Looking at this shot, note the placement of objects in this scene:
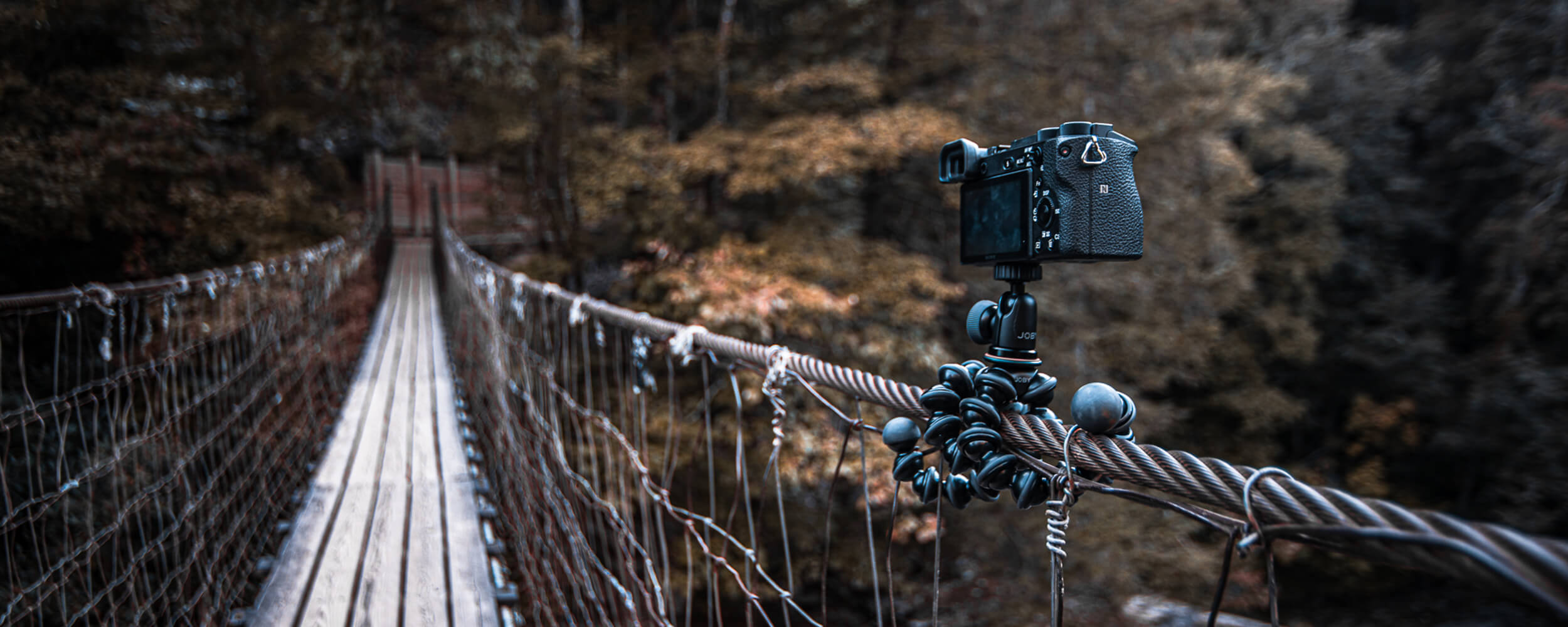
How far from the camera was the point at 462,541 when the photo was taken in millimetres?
1801

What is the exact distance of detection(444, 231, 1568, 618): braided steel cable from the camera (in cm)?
29

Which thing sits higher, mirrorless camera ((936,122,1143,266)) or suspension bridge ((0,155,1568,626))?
mirrorless camera ((936,122,1143,266))

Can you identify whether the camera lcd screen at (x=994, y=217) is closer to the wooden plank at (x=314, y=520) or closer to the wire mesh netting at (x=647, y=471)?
the wire mesh netting at (x=647, y=471)

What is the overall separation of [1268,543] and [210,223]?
16.1 feet

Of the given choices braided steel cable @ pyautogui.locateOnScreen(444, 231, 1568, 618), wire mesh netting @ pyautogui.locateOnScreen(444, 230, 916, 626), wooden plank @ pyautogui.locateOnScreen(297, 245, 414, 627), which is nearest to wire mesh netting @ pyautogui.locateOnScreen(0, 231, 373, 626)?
wooden plank @ pyautogui.locateOnScreen(297, 245, 414, 627)

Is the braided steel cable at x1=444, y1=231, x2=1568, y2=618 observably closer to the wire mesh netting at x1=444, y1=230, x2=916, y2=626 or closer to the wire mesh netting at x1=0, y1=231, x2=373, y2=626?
the wire mesh netting at x1=444, y1=230, x2=916, y2=626

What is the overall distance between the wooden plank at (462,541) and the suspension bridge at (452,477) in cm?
1

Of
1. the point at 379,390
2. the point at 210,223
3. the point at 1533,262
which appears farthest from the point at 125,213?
the point at 1533,262

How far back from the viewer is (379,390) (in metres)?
3.22

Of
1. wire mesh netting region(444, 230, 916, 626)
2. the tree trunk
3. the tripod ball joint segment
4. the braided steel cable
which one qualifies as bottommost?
wire mesh netting region(444, 230, 916, 626)

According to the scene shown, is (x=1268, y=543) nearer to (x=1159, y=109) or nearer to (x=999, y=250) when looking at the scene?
(x=999, y=250)

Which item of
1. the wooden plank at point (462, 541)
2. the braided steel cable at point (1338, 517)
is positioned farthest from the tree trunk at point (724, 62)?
the braided steel cable at point (1338, 517)

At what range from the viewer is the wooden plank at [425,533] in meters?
1.51

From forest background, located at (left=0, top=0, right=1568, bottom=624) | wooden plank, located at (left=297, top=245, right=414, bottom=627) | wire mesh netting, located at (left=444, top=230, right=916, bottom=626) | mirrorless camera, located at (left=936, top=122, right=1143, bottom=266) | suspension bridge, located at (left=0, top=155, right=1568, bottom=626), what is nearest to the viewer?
suspension bridge, located at (left=0, top=155, right=1568, bottom=626)
